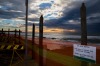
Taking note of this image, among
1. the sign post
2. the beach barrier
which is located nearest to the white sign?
the sign post

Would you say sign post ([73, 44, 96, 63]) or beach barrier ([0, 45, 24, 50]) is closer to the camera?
sign post ([73, 44, 96, 63])

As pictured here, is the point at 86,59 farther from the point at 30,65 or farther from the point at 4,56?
the point at 4,56

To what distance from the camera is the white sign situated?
748 cm

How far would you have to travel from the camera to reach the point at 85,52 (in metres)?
7.85

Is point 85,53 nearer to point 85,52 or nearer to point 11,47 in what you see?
point 85,52

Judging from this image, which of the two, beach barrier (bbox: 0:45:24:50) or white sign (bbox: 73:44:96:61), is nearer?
white sign (bbox: 73:44:96:61)

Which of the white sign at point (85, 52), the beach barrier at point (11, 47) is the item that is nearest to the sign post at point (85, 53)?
the white sign at point (85, 52)

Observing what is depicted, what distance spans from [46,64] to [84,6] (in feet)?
25.3

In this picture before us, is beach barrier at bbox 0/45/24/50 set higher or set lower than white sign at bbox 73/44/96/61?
lower

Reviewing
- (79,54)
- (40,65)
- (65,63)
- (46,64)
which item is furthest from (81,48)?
(65,63)

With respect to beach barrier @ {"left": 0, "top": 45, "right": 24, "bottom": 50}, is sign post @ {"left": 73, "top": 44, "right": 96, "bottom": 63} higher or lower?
higher

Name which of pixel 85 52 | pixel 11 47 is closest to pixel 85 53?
pixel 85 52

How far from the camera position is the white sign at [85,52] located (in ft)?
24.5

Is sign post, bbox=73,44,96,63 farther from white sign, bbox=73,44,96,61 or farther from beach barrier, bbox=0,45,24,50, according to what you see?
beach barrier, bbox=0,45,24,50
